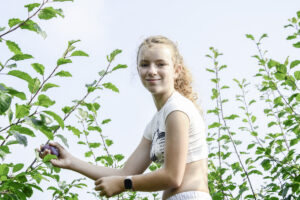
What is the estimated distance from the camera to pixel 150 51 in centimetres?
214

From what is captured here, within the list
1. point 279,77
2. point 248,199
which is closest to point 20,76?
point 279,77

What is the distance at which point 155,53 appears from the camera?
2.12 meters

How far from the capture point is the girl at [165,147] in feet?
5.96

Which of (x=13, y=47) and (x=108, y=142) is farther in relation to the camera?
(x=108, y=142)

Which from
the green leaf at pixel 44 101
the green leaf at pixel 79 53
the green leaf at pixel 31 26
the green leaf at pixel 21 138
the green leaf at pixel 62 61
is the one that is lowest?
the green leaf at pixel 21 138

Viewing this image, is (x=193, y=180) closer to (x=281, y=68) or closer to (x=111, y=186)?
(x=111, y=186)

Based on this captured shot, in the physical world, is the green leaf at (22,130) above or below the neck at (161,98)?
below

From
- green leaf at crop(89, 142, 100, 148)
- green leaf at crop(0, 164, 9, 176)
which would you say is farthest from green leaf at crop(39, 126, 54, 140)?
green leaf at crop(89, 142, 100, 148)

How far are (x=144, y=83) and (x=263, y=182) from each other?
3.73m

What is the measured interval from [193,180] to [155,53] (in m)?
0.73

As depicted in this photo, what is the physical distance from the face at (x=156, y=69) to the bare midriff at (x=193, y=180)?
17.9 inches

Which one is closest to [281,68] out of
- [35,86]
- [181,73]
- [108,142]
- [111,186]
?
[181,73]

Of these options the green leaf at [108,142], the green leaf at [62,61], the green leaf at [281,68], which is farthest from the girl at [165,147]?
the green leaf at [108,142]

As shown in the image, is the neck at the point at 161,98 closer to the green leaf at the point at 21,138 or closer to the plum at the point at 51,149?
the plum at the point at 51,149
